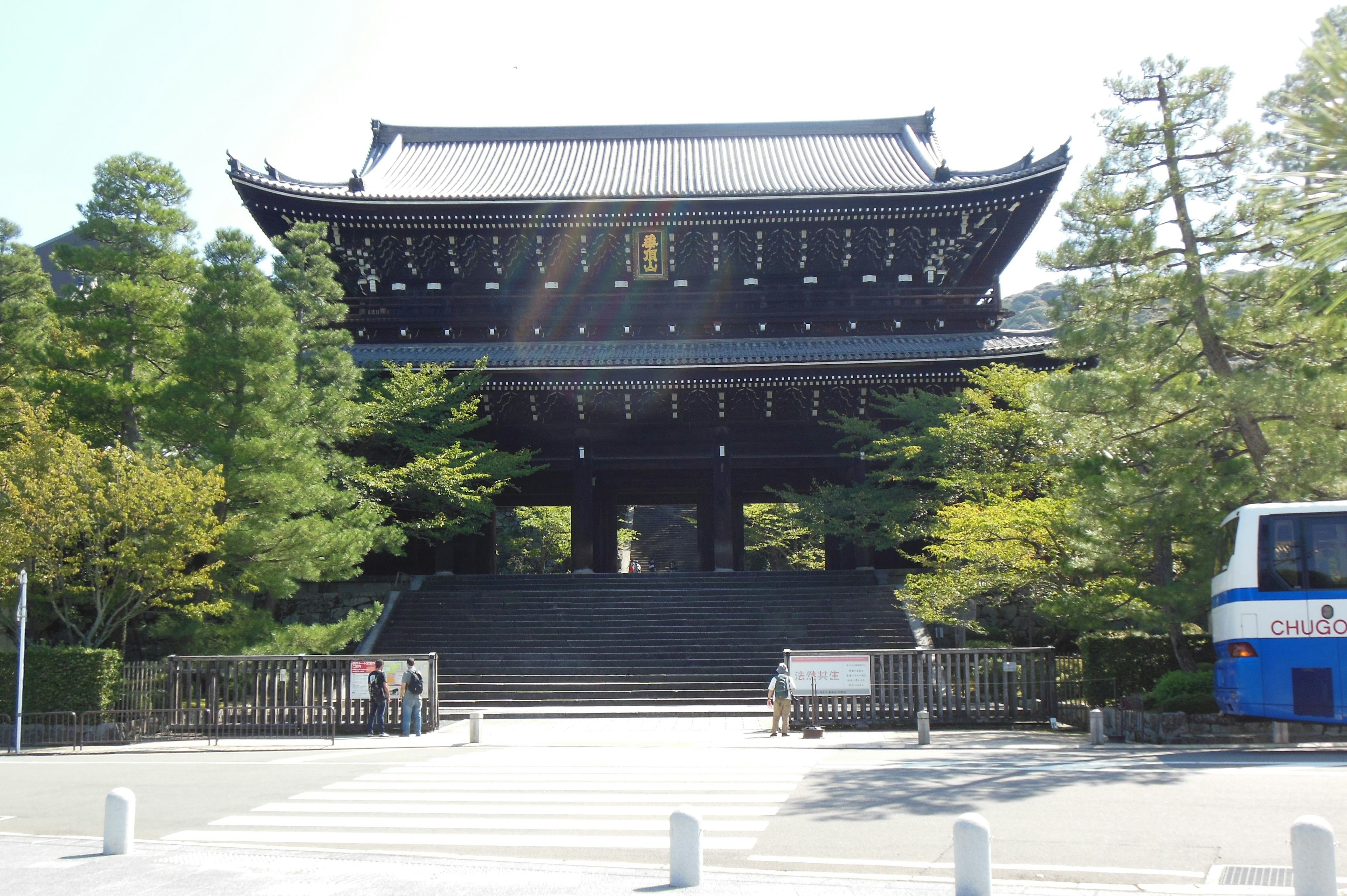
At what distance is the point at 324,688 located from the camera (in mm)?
17688

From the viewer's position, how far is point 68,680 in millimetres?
17141

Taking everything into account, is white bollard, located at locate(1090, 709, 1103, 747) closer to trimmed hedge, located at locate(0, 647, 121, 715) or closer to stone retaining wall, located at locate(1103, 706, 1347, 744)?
stone retaining wall, located at locate(1103, 706, 1347, 744)

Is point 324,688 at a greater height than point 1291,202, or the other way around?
point 1291,202

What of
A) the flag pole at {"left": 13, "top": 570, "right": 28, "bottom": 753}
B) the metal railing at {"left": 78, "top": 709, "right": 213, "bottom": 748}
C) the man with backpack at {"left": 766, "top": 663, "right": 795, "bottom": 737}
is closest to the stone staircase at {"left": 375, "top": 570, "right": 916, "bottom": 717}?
the man with backpack at {"left": 766, "top": 663, "right": 795, "bottom": 737}

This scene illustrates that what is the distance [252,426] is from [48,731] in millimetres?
6303

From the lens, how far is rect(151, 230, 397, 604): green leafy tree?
60.7 feet

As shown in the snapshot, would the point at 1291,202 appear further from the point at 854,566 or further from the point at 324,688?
the point at 854,566

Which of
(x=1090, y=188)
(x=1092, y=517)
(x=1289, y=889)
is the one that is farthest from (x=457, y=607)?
(x=1289, y=889)

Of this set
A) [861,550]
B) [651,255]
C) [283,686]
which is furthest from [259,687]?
[651,255]

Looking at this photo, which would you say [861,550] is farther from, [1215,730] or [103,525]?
[103,525]

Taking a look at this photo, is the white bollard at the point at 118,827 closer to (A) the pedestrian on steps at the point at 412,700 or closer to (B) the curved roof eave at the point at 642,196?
(A) the pedestrian on steps at the point at 412,700

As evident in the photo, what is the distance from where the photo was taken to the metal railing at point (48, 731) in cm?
1678

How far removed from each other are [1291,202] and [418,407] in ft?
65.9

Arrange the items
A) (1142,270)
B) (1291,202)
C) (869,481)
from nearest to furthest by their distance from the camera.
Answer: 1. (1291,202)
2. (1142,270)
3. (869,481)
